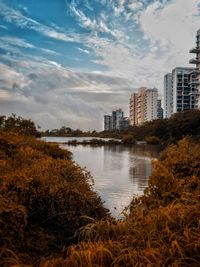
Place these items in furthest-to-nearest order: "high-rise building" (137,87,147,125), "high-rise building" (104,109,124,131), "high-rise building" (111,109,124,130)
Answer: "high-rise building" (111,109,124,130) → "high-rise building" (104,109,124,131) → "high-rise building" (137,87,147,125)

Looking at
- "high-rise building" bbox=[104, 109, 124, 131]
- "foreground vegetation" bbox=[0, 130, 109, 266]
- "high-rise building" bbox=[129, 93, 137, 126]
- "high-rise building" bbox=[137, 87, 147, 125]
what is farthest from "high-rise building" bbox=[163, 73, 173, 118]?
"foreground vegetation" bbox=[0, 130, 109, 266]

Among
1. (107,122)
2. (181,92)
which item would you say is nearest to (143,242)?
(181,92)

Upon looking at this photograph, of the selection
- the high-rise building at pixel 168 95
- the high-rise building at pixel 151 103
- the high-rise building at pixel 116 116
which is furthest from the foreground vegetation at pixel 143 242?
the high-rise building at pixel 116 116

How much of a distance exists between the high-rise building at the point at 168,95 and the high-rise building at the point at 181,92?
6790 millimetres

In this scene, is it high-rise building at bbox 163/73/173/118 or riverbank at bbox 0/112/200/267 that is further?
high-rise building at bbox 163/73/173/118

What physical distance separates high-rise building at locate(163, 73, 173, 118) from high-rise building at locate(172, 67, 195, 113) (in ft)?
22.3

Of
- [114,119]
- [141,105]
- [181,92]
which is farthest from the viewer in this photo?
[114,119]

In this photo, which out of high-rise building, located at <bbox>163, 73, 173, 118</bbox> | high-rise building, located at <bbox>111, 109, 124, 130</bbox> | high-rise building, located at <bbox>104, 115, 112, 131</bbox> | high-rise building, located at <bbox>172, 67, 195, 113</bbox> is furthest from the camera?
high-rise building, located at <bbox>104, 115, 112, 131</bbox>

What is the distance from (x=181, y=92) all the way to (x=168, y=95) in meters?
11.1

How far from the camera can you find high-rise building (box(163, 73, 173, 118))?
9856cm

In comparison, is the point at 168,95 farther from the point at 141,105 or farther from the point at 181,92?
the point at 141,105

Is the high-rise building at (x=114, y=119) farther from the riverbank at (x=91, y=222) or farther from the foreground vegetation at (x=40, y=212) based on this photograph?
the foreground vegetation at (x=40, y=212)

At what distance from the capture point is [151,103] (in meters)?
122

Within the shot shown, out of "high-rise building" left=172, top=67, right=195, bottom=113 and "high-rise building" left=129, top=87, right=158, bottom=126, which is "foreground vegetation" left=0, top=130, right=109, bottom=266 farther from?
"high-rise building" left=129, top=87, right=158, bottom=126
